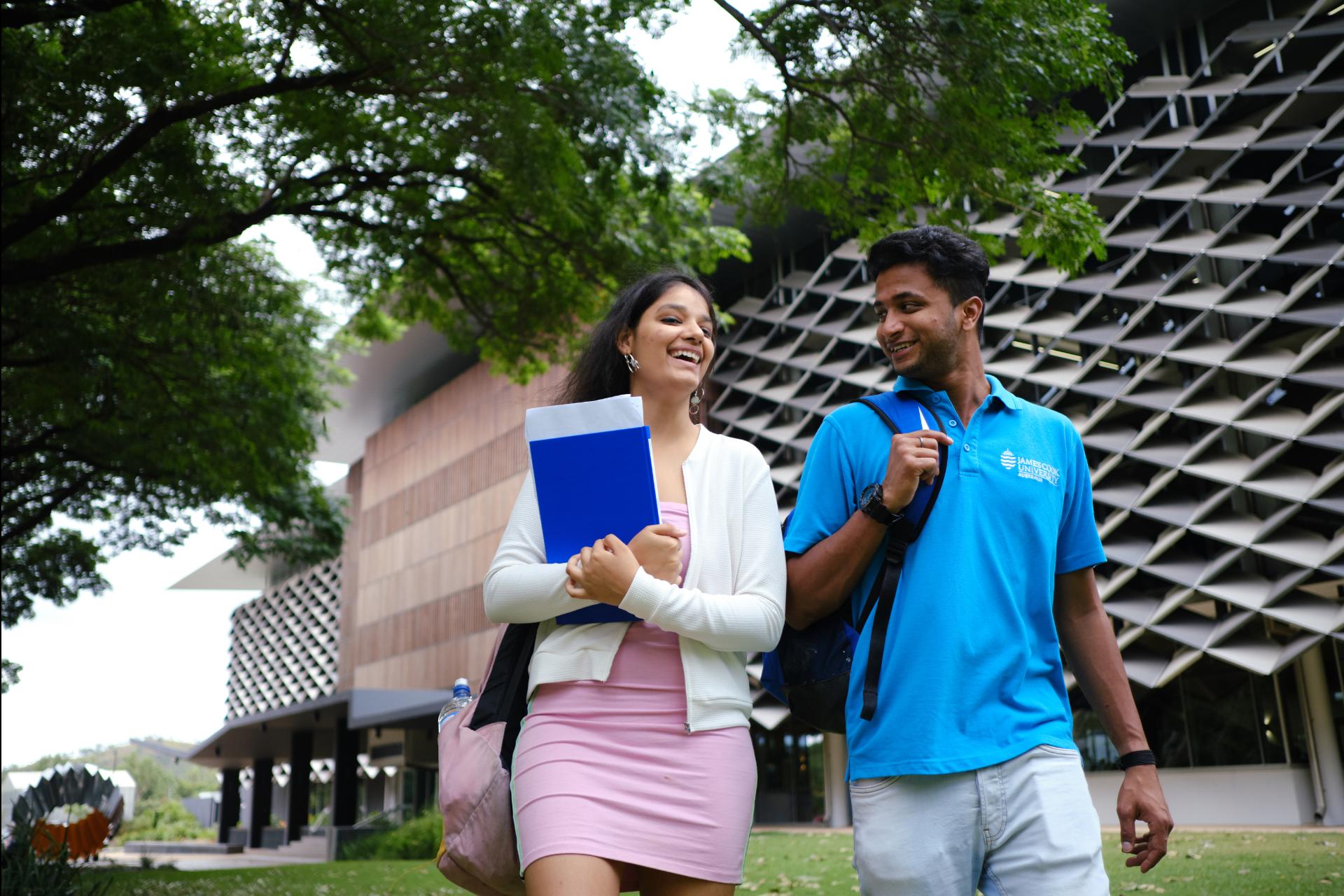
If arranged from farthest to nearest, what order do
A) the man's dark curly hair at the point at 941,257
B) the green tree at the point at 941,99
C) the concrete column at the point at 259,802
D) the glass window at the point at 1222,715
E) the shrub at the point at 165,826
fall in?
the shrub at the point at 165,826 < the concrete column at the point at 259,802 < the glass window at the point at 1222,715 < the green tree at the point at 941,99 < the man's dark curly hair at the point at 941,257

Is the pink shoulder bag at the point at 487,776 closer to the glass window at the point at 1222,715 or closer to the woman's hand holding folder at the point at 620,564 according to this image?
the woman's hand holding folder at the point at 620,564

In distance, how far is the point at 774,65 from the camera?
21.3ft

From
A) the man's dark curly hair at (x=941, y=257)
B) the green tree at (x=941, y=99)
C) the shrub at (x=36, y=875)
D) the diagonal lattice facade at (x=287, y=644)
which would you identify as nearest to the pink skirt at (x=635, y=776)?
the man's dark curly hair at (x=941, y=257)

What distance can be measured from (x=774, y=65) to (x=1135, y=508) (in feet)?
40.7

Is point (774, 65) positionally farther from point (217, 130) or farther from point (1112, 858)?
point (1112, 858)

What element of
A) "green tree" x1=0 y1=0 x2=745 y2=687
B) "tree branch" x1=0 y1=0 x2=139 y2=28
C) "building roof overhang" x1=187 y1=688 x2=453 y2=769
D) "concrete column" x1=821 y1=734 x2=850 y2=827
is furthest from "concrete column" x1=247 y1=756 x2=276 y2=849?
"tree branch" x1=0 y1=0 x2=139 y2=28

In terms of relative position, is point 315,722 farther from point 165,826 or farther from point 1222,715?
point 1222,715

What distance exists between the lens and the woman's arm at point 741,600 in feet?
6.93

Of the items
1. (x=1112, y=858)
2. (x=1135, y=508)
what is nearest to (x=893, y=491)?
(x=1112, y=858)

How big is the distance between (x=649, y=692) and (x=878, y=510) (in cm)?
57

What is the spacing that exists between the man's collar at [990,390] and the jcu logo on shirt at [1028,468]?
0.14 m

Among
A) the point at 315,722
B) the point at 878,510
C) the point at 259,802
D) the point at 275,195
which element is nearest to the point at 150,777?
the point at 259,802

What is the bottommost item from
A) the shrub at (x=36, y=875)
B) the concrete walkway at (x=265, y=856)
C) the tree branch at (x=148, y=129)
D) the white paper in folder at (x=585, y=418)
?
the concrete walkway at (x=265, y=856)

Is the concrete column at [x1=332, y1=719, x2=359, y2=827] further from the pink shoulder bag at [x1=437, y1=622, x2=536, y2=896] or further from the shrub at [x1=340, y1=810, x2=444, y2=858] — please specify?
the pink shoulder bag at [x1=437, y1=622, x2=536, y2=896]
